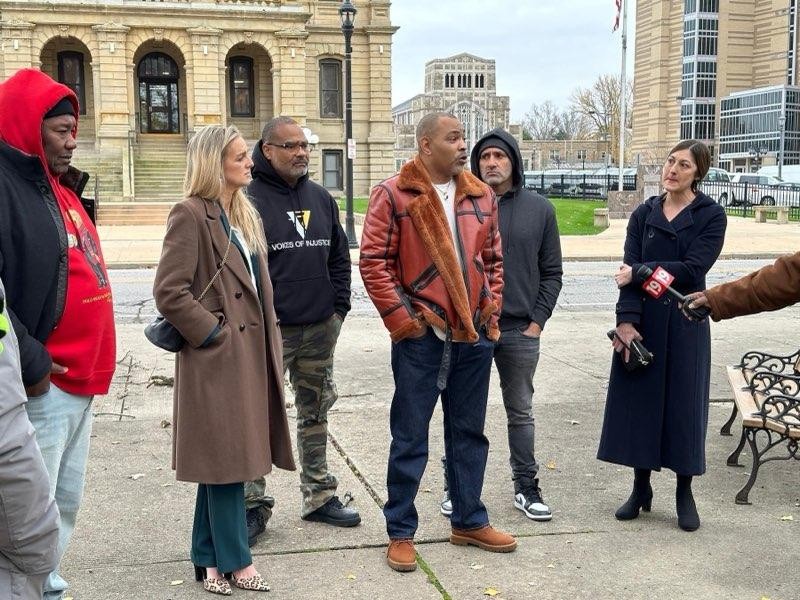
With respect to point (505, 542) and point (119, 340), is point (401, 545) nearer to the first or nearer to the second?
point (505, 542)

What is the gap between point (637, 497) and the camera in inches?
208

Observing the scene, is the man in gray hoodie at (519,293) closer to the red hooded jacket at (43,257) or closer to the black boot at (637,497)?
the black boot at (637,497)

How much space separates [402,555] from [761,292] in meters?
2.10

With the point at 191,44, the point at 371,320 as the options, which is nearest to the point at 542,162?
the point at 191,44

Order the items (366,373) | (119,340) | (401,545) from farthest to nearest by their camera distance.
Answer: (119,340), (366,373), (401,545)

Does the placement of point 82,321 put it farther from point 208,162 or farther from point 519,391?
point 519,391

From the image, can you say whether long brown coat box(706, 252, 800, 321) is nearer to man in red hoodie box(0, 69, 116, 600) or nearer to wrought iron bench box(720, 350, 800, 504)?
wrought iron bench box(720, 350, 800, 504)

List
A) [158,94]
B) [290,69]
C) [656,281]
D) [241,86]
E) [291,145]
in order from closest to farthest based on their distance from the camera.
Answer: [291,145] < [656,281] < [290,69] < [158,94] < [241,86]

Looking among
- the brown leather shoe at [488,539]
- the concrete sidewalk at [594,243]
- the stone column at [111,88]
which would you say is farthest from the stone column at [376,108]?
the brown leather shoe at [488,539]

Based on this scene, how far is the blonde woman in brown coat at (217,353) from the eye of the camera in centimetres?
418

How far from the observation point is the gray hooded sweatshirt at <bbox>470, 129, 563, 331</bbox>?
534cm

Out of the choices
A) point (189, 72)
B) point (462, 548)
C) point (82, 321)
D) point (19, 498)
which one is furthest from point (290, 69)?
point (19, 498)

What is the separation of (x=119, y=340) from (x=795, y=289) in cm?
844

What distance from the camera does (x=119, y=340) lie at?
36.0 ft
